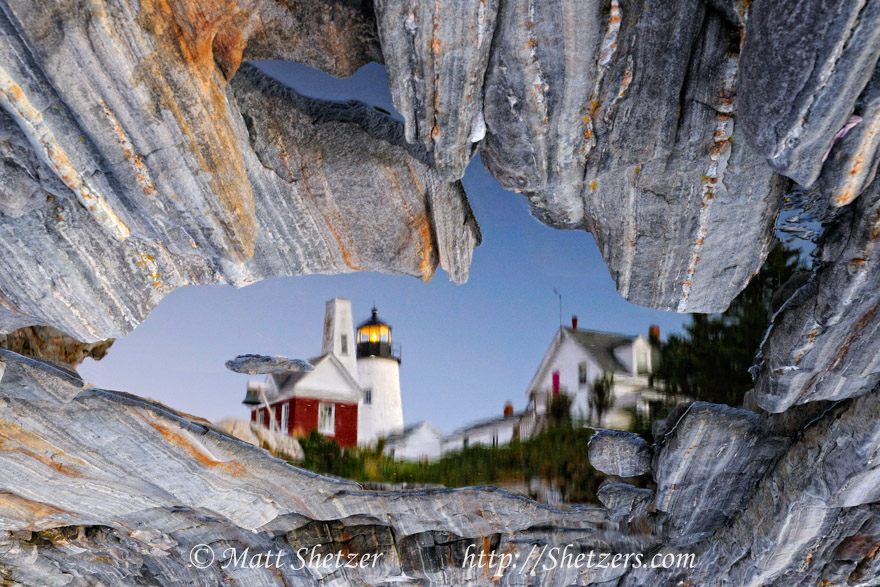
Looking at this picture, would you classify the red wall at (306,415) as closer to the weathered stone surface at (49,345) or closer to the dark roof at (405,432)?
the dark roof at (405,432)

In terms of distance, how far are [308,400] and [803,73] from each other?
44.6 feet

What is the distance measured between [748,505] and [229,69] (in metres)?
10.3

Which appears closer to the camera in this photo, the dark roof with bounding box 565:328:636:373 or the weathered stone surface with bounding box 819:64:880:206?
the weathered stone surface with bounding box 819:64:880:206

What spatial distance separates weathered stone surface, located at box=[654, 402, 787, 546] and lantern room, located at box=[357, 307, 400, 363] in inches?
420

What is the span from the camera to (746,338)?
1033cm

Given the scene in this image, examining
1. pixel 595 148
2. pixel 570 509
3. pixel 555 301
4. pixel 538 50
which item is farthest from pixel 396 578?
pixel 538 50

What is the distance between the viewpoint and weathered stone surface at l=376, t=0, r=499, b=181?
14.1 feet

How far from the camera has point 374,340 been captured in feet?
64.6

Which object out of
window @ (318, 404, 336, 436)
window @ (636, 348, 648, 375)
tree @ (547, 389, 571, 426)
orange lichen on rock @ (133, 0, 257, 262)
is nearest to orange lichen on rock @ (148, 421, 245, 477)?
window @ (318, 404, 336, 436)

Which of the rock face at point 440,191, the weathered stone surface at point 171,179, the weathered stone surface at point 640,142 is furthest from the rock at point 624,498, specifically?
the weathered stone surface at point 171,179

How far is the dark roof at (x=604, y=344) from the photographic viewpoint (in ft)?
40.0

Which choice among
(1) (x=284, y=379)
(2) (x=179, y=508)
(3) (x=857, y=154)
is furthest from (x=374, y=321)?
(3) (x=857, y=154)

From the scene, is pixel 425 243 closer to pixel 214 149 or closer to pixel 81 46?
pixel 214 149

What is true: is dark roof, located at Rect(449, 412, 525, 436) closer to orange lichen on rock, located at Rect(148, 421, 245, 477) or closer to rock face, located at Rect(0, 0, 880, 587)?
rock face, located at Rect(0, 0, 880, 587)
